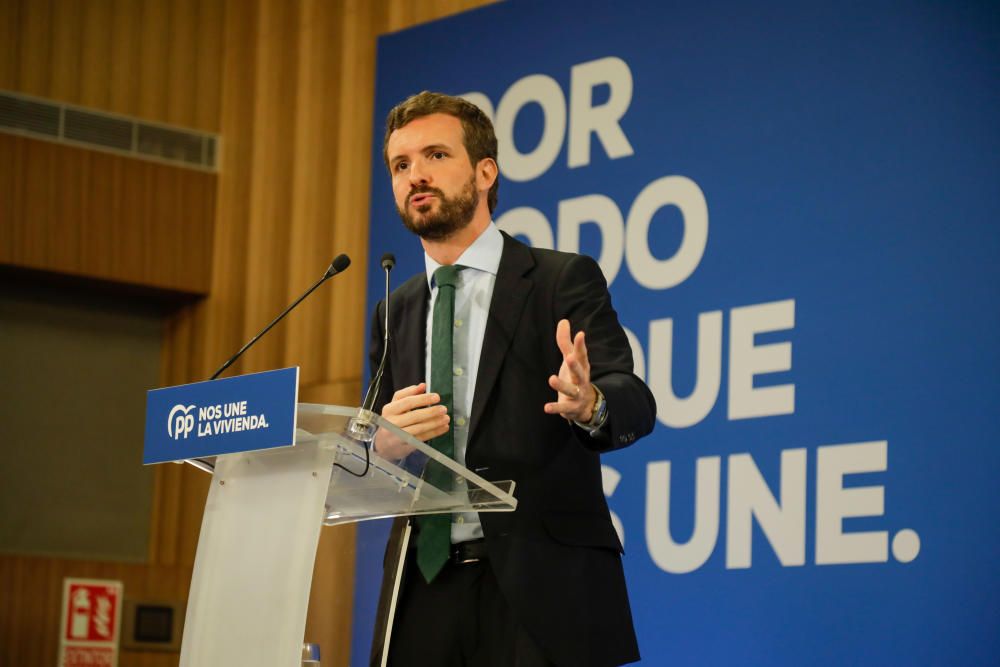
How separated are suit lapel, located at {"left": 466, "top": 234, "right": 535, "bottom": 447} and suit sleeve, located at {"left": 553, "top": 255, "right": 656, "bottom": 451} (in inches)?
2.8

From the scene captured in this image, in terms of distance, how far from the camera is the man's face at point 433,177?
8.16 ft

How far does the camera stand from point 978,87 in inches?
161

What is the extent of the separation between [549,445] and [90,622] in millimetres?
4578

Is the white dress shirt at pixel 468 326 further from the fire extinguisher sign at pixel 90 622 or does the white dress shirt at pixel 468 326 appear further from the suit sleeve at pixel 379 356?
the fire extinguisher sign at pixel 90 622

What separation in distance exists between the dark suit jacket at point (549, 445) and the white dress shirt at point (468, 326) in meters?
0.03

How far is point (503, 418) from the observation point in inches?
90.3

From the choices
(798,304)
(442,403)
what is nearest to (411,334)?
(442,403)

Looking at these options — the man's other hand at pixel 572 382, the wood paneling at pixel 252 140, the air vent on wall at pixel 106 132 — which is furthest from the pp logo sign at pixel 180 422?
the air vent on wall at pixel 106 132

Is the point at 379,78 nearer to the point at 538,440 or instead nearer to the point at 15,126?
the point at 15,126

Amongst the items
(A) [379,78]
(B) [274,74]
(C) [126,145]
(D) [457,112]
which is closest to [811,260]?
(D) [457,112]

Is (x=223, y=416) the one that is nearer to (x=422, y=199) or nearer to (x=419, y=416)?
(x=419, y=416)

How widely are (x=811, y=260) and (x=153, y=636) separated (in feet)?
12.2

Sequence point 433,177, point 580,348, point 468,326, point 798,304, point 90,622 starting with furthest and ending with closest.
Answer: point 90,622 → point 798,304 → point 433,177 → point 468,326 → point 580,348

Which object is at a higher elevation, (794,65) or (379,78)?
(379,78)
